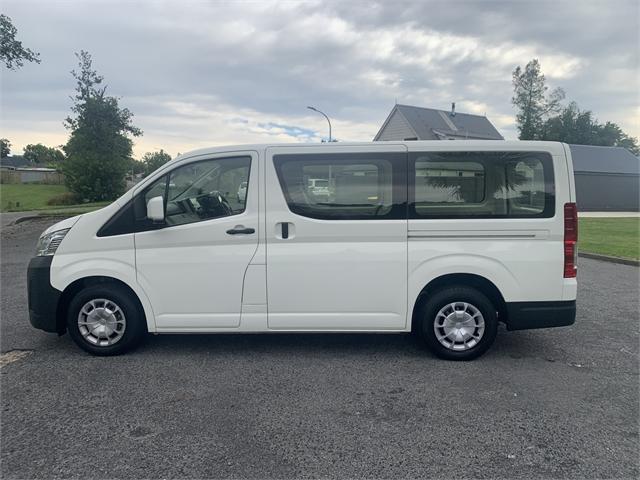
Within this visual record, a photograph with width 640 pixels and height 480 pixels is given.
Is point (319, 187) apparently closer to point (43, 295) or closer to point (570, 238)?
point (570, 238)

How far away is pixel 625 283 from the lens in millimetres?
7496

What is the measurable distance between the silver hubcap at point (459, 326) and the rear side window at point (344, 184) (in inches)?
40.1

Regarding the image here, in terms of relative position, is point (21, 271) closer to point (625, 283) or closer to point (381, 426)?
point (381, 426)

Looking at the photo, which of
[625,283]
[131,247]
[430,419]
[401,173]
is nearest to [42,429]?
[131,247]

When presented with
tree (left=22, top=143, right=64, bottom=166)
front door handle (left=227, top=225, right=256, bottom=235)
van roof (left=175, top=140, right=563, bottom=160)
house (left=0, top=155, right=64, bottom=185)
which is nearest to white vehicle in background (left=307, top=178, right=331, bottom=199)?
van roof (left=175, top=140, right=563, bottom=160)

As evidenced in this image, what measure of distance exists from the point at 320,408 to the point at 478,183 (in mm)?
2419

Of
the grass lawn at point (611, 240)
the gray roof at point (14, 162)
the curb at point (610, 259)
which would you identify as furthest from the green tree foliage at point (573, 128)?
the gray roof at point (14, 162)

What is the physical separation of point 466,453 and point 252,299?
7.22 feet

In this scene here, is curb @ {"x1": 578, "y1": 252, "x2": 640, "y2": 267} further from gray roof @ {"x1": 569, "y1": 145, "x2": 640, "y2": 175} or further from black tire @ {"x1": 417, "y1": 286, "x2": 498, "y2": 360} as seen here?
gray roof @ {"x1": 569, "y1": 145, "x2": 640, "y2": 175}

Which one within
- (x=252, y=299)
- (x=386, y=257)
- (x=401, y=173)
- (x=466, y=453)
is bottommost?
(x=466, y=453)

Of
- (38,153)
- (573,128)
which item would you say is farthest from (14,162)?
(573,128)

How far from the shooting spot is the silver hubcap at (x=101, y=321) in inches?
163

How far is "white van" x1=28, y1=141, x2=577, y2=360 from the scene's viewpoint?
398cm

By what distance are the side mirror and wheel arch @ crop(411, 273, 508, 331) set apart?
2449mm
